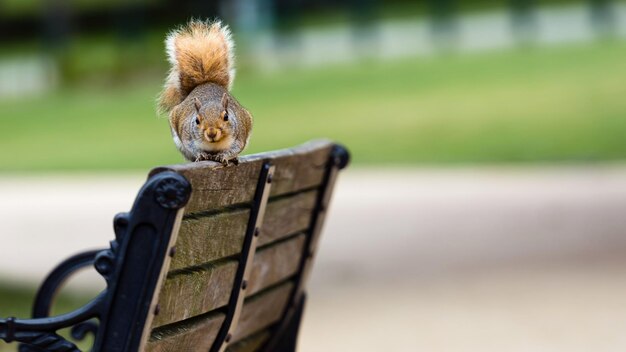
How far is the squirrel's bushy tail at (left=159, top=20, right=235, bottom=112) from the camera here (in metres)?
3.84

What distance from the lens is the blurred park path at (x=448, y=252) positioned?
6.69 meters

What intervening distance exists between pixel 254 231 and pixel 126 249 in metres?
0.69

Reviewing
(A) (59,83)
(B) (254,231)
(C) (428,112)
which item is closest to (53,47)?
(A) (59,83)

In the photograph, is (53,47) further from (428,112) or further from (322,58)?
(428,112)

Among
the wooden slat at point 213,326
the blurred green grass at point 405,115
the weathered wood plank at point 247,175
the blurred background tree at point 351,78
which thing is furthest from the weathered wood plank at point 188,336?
the blurred green grass at point 405,115

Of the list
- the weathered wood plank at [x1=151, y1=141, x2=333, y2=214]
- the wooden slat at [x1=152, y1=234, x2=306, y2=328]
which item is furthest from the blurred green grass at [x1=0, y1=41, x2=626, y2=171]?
the wooden slat at [x1=152, y1=234, x2=306, y2=328]

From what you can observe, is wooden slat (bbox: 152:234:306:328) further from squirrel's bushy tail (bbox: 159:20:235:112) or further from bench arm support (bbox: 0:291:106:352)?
squirrel's bushy tail (bbox: 159:20:235:112)

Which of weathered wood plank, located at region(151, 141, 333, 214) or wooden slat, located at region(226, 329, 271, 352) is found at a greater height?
weathered wood plank, located at region(151, 141, 333, 214)

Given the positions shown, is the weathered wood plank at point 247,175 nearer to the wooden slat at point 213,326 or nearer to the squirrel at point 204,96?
the squirrel at point 204,96

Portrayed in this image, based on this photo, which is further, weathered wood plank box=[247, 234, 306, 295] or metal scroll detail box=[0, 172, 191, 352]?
weathered wood plank box=[247, 234, 306, 295]

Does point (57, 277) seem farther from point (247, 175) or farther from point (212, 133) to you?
point (247, 175)

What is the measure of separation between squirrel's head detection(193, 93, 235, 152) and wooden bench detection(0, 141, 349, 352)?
10cm

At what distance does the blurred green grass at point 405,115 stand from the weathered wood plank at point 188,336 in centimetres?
1292

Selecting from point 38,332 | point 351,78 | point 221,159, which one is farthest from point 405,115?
point 38,332
